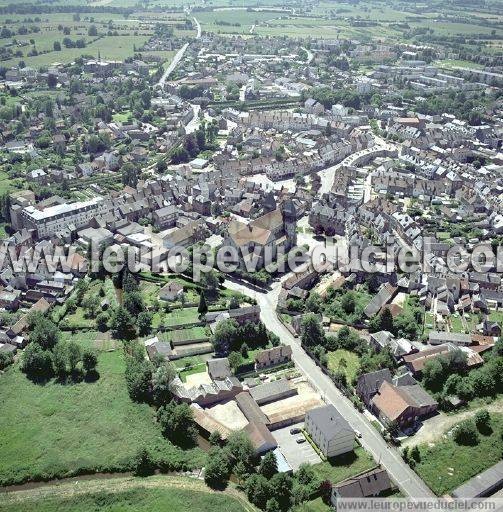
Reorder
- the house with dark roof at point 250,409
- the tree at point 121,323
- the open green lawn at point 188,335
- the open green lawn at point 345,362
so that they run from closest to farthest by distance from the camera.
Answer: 1. the house with dark roof at point 250,409
2. the open green lawn at point 345,362
3. the open green lawn at point 188,335
4. the tree at point 121,323

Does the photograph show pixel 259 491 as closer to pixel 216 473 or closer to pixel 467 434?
pixel 216 473

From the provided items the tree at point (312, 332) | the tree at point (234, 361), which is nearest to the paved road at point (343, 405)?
the tree at point (312, 332)

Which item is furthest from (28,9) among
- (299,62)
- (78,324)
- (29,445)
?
(29,445)

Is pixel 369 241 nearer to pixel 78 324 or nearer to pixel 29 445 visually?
pixel 78 324

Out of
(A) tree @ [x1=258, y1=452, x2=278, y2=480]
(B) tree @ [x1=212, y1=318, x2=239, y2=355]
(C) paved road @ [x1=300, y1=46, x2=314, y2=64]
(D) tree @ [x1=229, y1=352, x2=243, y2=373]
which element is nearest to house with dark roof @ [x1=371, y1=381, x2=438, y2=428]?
(A) tree @ [x1=258, y1=452, x2=278, y2=480]

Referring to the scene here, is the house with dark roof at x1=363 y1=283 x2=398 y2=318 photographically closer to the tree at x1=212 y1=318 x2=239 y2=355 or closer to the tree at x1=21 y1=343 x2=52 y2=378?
the tree at x1=212 y1=318 x2=239 y2=355

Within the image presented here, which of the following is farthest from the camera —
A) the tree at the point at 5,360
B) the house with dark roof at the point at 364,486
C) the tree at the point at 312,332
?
the tree at the point at 312,332

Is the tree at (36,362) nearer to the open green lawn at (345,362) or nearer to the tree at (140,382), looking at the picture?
the tree at (140,382)
